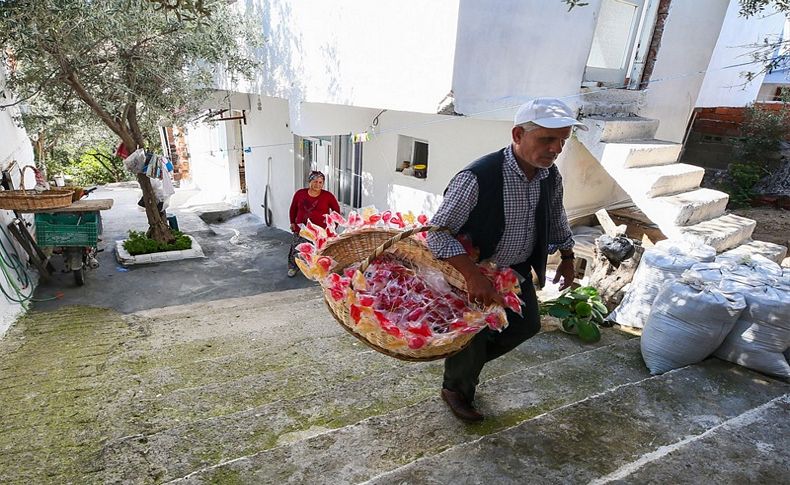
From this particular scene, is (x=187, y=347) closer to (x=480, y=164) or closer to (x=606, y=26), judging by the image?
(x=480, y=164)

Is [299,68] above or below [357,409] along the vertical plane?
above

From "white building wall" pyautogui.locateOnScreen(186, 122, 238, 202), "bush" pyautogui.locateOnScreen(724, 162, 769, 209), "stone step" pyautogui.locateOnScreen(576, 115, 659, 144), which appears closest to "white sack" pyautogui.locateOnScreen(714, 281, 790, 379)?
"stone step" pyautogui.locateOnScreen(576, 115, 659, 144)

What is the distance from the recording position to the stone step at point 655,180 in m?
5.01

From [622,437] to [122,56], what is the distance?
7.90 m

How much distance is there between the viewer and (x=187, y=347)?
427cm

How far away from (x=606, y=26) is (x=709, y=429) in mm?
5256

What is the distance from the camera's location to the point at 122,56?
22.3 feet

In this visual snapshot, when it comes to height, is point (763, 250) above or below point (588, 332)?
above

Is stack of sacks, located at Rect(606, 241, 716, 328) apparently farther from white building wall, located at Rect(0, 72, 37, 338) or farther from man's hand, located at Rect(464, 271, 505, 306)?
white building wall, located at Rect(0, 72, 37, 338)

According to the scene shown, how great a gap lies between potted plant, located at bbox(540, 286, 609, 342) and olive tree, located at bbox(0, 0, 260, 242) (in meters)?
4.85

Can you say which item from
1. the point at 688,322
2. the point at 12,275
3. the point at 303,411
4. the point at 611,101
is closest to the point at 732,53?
the point at 611,101

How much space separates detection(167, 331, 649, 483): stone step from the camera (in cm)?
219

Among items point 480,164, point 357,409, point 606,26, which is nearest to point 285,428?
point 357,409

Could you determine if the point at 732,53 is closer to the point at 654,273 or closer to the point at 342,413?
the point at 654,273
